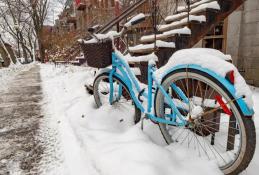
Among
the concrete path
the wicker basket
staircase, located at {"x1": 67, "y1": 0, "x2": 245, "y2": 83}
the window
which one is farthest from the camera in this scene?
the window

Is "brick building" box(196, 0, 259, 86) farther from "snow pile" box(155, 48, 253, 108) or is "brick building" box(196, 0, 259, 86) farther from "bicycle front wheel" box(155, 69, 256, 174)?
"snow pile" box(155, 48, 253, 108)

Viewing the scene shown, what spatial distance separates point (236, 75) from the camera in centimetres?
186

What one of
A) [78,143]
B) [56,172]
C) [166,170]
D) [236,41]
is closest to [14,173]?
[56,172]

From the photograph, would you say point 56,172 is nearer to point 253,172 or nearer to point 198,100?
point 198,100

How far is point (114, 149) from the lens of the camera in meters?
2.51

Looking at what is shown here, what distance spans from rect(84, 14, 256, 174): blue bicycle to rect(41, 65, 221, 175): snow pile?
0.15m

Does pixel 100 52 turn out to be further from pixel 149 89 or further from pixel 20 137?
pixel 20 137

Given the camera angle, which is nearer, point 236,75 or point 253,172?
point 236,75

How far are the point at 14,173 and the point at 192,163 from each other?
181 cm

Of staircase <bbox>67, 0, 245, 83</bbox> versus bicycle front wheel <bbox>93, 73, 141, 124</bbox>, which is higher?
staircase <bbox>67, 0, 245, 83</bbox>

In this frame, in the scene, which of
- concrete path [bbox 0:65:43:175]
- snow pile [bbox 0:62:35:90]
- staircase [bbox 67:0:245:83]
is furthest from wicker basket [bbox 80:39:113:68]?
snow pile [bbox 0:62:35:90]

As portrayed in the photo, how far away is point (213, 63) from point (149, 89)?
88 centimetres

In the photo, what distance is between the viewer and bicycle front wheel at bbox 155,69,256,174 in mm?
1838

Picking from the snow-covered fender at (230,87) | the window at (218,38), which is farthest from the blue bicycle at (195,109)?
the window at (218,38)
